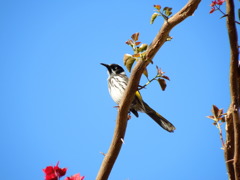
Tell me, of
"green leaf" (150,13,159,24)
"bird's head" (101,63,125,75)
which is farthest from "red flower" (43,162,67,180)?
"bird's head" (101,63,125,75)

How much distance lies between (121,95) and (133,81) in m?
3.28

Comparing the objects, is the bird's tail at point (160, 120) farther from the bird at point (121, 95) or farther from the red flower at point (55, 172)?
the red flower at point (55, 172)

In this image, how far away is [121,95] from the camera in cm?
533

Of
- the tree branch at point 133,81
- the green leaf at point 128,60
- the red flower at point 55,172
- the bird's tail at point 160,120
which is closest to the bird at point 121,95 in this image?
the bird's tail at point 160,120

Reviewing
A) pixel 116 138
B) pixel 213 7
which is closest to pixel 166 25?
pixel 213 7

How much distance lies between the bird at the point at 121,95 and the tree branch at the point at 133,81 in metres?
2.07

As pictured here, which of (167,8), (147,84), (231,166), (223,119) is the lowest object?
(231,166)

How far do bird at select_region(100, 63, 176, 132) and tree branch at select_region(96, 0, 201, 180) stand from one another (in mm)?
2071

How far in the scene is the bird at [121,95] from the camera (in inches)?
177

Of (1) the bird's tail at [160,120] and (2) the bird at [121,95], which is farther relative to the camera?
(2) the bird at [121,95]

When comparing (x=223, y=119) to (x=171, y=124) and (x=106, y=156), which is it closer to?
(x=106, y=156)

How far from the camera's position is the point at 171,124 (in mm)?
4410

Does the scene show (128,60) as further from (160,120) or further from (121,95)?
(121,95)

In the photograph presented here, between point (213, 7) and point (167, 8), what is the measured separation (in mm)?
554
